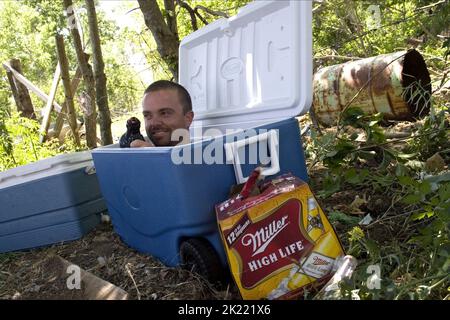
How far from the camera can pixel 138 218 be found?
1525mm

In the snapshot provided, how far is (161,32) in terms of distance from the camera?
9.62 feet

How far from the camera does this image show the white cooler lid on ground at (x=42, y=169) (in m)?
1.84

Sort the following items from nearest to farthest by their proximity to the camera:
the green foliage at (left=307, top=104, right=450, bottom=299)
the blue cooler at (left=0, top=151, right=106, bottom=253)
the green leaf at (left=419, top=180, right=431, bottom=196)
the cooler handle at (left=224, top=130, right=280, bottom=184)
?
the green foliage at (left=307, top=104, right=450, bottom=299) → the green leaf at (left=419, top=180, right=431, bottom=196) → the cooler handle at (left=224, top=130, right=280, bottom=184) → the blue cooler at (left=0, top=151, right=106, bottom=253)

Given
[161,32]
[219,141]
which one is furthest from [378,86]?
[219,141]

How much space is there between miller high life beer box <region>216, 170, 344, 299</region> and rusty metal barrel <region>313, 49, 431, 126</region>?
7.08ft

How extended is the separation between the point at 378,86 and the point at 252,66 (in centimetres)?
194

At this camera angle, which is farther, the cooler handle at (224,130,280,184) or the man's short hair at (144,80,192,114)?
the man's short hair at (144,80,192,114)

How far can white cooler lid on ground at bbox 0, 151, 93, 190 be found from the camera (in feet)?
6.03

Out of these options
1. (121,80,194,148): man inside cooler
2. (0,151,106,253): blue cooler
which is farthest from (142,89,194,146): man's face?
(0,151,106,253): blue cooler

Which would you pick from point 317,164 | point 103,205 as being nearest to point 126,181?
point 103,205

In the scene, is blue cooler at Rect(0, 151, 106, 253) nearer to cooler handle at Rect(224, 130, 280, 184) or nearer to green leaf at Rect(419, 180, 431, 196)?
cooler handle at Rect(224, 130, 280, 184)

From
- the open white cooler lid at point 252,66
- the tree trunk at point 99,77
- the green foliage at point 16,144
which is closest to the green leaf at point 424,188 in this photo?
the open white cooler lid at point 252,66

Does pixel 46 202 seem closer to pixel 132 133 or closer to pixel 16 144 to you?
pixel 132 133

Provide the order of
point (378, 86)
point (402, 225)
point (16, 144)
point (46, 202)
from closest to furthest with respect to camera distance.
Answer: point (402, 225), point (46, 202), point (16, 144), point (378, 86)
